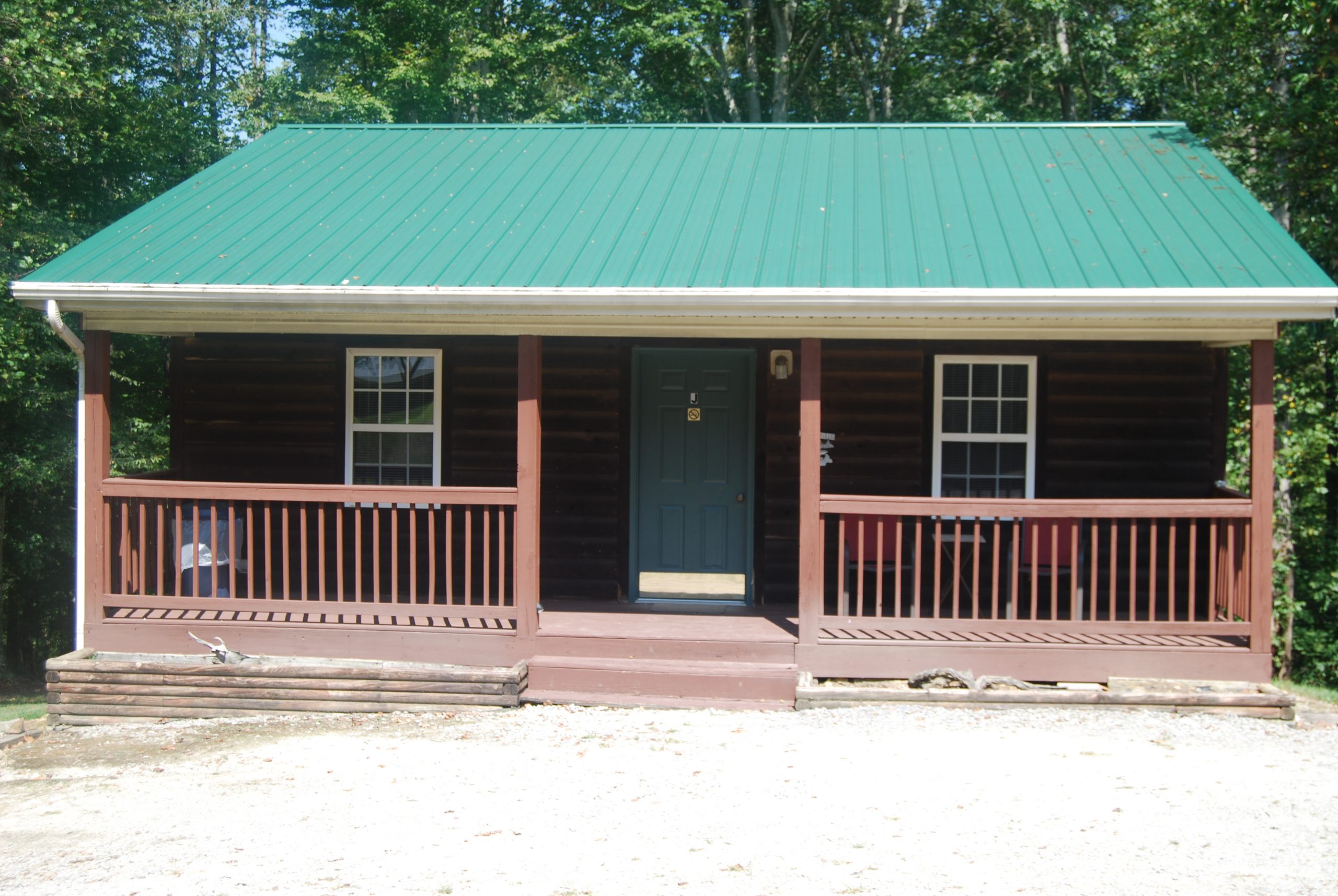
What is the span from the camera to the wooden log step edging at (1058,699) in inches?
288

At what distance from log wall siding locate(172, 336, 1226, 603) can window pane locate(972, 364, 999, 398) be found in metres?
0.15

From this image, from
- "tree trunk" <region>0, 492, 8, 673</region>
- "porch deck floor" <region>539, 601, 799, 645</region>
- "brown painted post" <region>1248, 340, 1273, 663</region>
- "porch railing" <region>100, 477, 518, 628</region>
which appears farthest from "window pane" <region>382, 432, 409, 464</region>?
"tree trunk" <region>0, 492, 8, 673</region>

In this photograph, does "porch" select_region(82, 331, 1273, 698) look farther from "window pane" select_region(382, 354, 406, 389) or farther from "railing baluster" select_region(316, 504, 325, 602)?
"window pane" select_region(382, 354, 406, 389)

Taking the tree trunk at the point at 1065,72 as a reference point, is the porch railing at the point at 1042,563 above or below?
below

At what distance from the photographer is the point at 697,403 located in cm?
975

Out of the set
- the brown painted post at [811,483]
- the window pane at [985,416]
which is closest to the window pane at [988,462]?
the window pane at [985,416]

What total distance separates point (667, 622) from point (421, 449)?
2.85 meters

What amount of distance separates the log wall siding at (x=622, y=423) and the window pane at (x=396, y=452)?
0.36 m

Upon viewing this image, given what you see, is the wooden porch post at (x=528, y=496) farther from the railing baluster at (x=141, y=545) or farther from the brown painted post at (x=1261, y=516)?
the brown painted post at (x=1261, y=516)

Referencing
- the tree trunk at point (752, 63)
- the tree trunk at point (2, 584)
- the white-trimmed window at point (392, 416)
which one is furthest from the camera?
the tree trunk at point (752, 63)

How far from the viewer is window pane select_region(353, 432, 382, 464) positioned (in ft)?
32.5

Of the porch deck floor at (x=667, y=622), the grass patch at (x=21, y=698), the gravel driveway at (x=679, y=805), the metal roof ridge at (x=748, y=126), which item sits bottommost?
the grass patch at (x=21, y=698)

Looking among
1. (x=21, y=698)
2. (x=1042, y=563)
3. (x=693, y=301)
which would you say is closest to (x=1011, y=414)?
(x=1042, y=563)

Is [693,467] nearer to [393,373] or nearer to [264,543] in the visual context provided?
[393,373]
